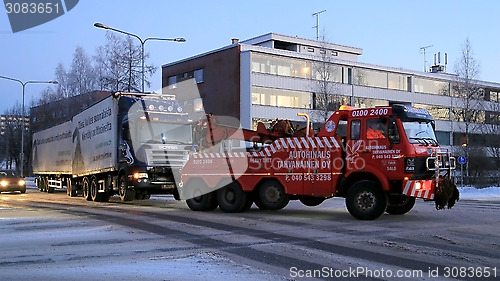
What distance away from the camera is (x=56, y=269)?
314 inches

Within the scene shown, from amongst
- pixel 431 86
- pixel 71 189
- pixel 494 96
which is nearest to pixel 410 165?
pixel 71 189

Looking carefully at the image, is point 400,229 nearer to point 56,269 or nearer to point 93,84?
point 56,269

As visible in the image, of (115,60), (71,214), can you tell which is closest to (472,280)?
(71,214)

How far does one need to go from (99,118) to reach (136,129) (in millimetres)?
3397

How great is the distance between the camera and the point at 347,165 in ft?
47.9

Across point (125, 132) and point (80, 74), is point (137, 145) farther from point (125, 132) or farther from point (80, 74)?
point (80, 74)

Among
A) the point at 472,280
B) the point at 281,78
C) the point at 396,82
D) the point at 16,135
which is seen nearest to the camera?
the point at 472,280

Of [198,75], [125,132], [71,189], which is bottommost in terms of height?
[71,189]

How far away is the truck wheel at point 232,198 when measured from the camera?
658 inches

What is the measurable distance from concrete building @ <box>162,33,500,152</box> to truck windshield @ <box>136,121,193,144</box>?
83.3 feet

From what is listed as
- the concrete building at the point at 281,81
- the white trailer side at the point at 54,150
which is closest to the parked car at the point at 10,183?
the white trailer side at the point at 54,150

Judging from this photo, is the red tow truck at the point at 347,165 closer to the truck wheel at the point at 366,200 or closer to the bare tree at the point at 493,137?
the truck wheel at the point at 366,200

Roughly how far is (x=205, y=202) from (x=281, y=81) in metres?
37.5

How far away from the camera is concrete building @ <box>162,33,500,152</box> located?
171 feet
